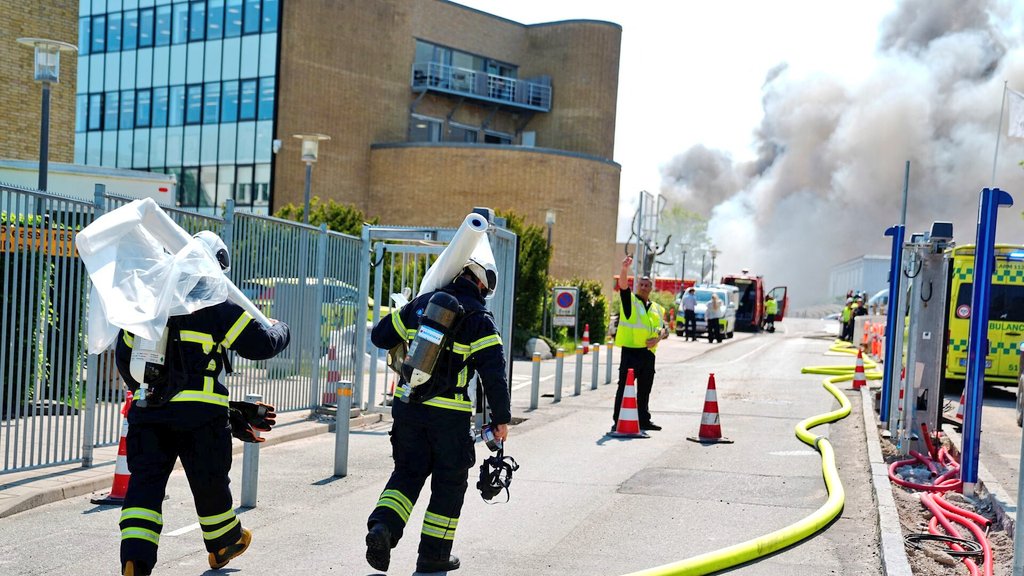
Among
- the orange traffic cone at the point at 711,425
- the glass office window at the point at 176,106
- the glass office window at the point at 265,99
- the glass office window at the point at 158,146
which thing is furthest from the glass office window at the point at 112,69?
the orange traffic cone at the point at 711,425

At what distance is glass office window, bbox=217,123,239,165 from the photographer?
3966 centimetres

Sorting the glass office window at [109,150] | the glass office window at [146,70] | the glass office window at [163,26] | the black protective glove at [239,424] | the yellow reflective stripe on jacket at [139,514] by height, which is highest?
the glass office window at [163,26]

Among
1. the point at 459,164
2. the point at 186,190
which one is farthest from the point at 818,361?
the point at 186,190

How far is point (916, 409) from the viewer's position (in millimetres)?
10352

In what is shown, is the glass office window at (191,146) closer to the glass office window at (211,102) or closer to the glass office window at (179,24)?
the glass office window at (211,102)

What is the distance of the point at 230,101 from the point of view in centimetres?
3950

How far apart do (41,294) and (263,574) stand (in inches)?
146

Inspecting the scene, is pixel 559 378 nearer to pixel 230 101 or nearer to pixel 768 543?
pixel 768 543

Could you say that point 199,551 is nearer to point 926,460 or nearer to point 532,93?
point 926,460

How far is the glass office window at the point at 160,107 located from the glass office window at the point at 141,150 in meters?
0.80

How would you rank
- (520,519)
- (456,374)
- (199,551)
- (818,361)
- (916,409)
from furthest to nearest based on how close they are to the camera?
(818,361) < (916,409) < (520,519) < (199,551) < (456,374)

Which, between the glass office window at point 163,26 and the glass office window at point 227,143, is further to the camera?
the glass office window at point 163,26

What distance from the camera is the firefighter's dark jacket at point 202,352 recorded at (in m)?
5.01

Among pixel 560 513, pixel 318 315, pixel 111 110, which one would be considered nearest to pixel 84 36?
pixel 111 110
